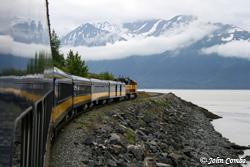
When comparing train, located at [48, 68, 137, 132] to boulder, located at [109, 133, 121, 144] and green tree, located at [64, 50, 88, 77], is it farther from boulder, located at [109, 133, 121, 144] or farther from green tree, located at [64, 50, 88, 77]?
green tree, located at [64, 50, 88, 77]

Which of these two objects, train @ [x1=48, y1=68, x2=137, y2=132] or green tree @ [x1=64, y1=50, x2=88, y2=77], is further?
green tree @ [x1=64, y1=50, x2=88, y2=77]

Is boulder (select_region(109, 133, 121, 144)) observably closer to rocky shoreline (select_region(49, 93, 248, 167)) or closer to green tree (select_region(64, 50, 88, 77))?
rocky shoreline (select_region(49, 93, 248, 167))

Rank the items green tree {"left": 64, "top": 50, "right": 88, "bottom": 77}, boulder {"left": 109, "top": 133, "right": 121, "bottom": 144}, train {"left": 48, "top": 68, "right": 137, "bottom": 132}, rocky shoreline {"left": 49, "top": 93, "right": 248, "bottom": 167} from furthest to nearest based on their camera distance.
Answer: green tree {"left": 64, "top": 50, "right": 88, "bottom": 77}
boulder {"left": 109, "top": 133, "right": 121, "bottom": 144}
train {"left": 48, "top": 68, "right": 137, "bottom": 132}
rocky shoreline {"left": 49, "top": 93, "right": 248, "bottom": 167}

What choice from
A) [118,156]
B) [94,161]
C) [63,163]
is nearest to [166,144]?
[118,156]

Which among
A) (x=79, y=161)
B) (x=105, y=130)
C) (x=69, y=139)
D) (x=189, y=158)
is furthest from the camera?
(x=189, y=158)

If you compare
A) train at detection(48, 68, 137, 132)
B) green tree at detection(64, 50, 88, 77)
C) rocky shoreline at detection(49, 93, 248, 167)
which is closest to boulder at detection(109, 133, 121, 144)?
rocky shoreline at detection(49, 93, 248, 167)

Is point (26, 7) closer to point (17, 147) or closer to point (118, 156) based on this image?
point (17, 147)

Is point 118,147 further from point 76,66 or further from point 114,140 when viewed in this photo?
point 76,66

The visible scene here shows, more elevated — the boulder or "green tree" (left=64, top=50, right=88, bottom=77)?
"green tree" (left=64, top=50, right=88, bottom=77)

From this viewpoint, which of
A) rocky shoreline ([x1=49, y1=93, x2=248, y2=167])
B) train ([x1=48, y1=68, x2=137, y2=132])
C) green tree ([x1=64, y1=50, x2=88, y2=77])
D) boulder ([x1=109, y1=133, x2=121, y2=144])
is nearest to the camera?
rocky shoreline ([x1=49, y1=93, x2=248, y2=167])

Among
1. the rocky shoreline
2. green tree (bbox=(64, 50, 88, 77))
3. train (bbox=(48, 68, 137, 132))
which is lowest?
the rocky shoreline

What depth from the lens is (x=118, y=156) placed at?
2295cm

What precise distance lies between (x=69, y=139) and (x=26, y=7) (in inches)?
727

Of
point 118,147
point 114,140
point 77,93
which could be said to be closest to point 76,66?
point 77,93
